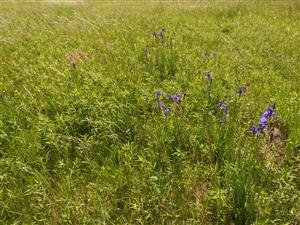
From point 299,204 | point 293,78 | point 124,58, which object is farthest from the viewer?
point 124,58

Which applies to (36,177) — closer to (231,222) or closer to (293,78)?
(231,222)

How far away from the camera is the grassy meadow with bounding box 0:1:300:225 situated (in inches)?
88.5

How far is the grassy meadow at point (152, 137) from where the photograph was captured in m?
2.25

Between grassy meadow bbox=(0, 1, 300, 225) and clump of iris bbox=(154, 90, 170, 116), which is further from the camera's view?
clump of iris bbox=(154, 90, 170, 116)

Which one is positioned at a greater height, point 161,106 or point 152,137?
point 161,106

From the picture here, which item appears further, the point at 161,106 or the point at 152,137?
the point at 161,106

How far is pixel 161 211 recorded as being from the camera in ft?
7.39

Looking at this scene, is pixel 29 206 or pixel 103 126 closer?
pixel 29 206

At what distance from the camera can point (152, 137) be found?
2.89m

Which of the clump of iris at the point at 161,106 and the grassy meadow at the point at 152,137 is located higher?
the clump of iris at the point at 161,106

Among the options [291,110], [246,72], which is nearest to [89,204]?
[291,110]

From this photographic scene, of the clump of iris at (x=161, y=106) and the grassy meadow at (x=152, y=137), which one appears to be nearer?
the grassy meadow at (x=152, y=137)

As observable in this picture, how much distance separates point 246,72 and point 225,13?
560 cm

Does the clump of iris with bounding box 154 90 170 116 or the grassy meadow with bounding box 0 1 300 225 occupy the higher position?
the clump of iris with bounding box 154 90 170 116
